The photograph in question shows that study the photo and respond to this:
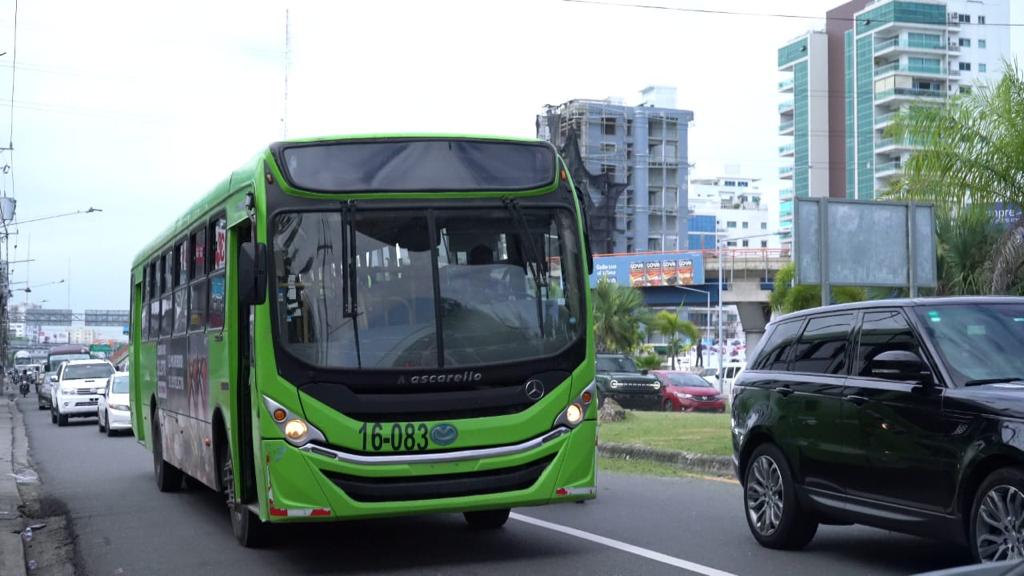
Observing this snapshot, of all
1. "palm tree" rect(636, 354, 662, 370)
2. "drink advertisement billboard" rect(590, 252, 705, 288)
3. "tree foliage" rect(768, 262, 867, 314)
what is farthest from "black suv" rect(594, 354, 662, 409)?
"drink advertisement billboard" rect(590, 252, 705, 288)

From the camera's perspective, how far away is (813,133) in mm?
121500

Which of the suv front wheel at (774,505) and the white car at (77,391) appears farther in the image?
the white car at (77,391)

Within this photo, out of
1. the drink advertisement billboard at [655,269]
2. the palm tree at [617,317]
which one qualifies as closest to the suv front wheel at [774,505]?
the palm tree at [617,317]

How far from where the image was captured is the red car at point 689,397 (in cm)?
3825

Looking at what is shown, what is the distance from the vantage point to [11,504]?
14914 mm

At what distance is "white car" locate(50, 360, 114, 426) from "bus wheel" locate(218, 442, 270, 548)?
1030 inches

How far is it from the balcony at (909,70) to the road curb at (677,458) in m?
101

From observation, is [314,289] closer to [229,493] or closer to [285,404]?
[285,404]

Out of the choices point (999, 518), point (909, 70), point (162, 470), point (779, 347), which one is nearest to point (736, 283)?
point (909, 70)

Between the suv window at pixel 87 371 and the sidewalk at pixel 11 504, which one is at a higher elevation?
the suv window at pixel 87 371

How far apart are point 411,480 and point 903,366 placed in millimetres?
3291

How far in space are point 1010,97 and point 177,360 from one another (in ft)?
41.7

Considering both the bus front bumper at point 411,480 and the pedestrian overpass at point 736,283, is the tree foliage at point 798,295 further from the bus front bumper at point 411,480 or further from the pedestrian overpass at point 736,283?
the pedestrian overpass at point 736,283

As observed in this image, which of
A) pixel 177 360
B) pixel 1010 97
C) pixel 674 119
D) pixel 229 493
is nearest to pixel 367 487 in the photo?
pixel 229 493
